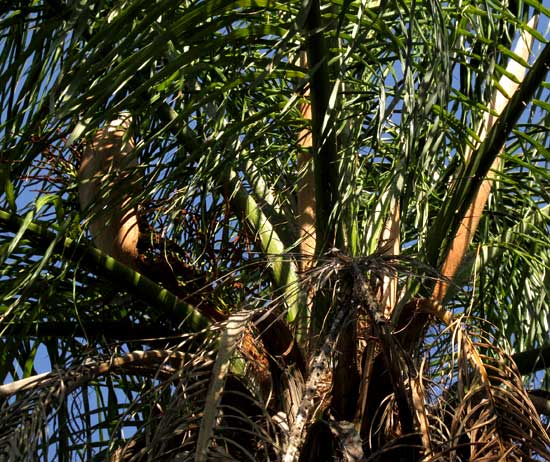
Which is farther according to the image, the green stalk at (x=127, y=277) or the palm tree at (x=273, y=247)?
the green stalk at (x=127, y=277)

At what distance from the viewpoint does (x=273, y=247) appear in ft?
8.95

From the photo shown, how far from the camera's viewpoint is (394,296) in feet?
8.41

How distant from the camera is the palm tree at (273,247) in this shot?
203 cm

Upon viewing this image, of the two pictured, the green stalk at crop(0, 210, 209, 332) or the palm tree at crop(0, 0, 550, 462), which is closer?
the palm tree at crop(0, 0, 550, 462)

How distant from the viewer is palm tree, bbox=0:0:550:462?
2.03 m

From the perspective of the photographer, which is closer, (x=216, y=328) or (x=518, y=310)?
(x=216, y=328)

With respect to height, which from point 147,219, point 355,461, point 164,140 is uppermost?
point 164,140

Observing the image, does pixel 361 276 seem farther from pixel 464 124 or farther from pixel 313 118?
pixel 464 124

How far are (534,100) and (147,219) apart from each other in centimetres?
102

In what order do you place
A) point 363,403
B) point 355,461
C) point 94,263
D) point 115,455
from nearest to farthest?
1. point 355,461
2. point 115,455
3. point 363,403
4. point 94,263

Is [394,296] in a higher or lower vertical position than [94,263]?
lower

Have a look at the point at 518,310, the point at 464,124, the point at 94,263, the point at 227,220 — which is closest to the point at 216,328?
the point at 94,263

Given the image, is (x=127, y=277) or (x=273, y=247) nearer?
(x=127, y=277)

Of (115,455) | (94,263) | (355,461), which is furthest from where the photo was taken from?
(94,263)
